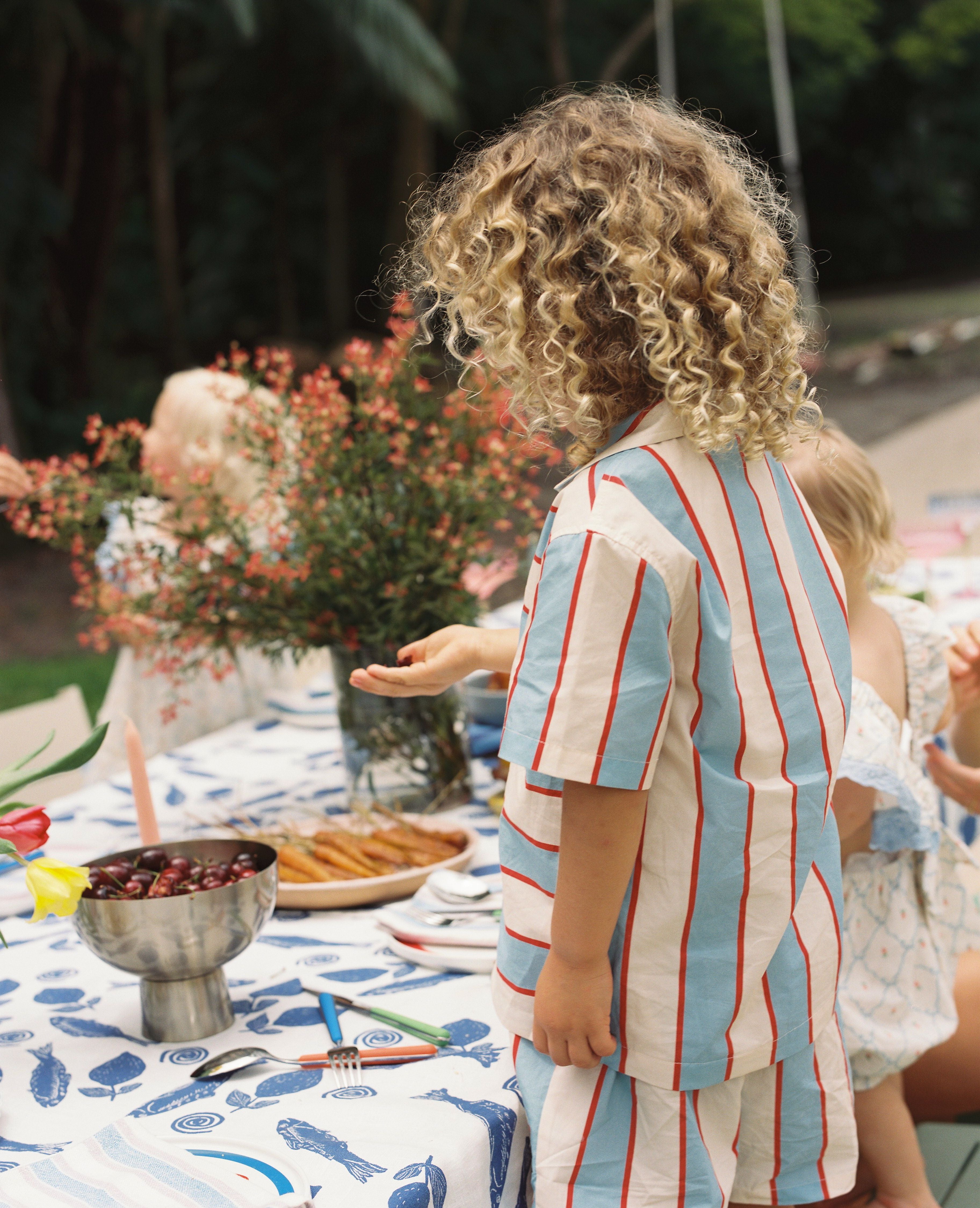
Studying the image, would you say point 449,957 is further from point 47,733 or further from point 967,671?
point 47,733

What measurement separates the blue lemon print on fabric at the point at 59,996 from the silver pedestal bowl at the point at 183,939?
0.51 feet

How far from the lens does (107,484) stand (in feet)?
5.54

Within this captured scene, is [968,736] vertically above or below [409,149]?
below

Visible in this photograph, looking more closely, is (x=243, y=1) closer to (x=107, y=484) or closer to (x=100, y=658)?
(x=100, y=658)

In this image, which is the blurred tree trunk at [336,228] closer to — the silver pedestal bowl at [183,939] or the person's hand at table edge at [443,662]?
the person's hand at table edge at [443,662]

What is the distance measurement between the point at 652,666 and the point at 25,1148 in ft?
2.30

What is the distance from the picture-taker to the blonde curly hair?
88 centimetres

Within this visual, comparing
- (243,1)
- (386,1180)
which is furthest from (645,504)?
(243,1)

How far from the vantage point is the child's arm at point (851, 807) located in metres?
1.43

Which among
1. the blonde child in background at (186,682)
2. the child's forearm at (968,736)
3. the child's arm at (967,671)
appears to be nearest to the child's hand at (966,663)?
the child's arm at (967,671)

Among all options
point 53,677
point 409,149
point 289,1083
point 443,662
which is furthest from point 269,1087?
point 409,149

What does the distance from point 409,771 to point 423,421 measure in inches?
22.1

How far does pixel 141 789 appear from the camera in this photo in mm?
1406

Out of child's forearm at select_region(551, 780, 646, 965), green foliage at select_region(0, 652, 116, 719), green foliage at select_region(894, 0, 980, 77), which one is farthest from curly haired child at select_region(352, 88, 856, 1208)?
green foliage at select_region(894, 0, 980, 77)
